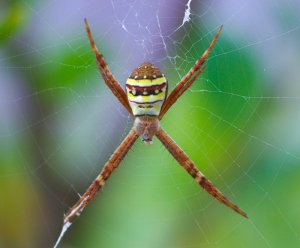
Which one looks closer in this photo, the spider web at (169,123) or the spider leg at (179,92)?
the spider web at (169,123)

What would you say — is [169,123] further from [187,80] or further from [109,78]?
[109,78]

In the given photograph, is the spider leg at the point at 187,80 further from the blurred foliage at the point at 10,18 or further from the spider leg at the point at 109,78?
the blurred foliage at the point at 10,18

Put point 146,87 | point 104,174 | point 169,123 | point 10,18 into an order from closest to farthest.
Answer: point 10,18
point 146,87
point 169,123
point 104,174

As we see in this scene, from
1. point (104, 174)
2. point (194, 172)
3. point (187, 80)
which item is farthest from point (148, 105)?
point (104, 174)

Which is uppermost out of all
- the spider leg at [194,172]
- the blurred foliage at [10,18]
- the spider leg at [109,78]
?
the blurred foliage at [10,18]

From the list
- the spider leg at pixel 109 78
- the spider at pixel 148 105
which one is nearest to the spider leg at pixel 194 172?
the spider at pixel 148 105

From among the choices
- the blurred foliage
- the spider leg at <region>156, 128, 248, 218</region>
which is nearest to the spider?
the spider leg at <region>156, 128, 248, 218</region>

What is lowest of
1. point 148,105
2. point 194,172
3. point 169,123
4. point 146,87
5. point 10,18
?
point 194,172
